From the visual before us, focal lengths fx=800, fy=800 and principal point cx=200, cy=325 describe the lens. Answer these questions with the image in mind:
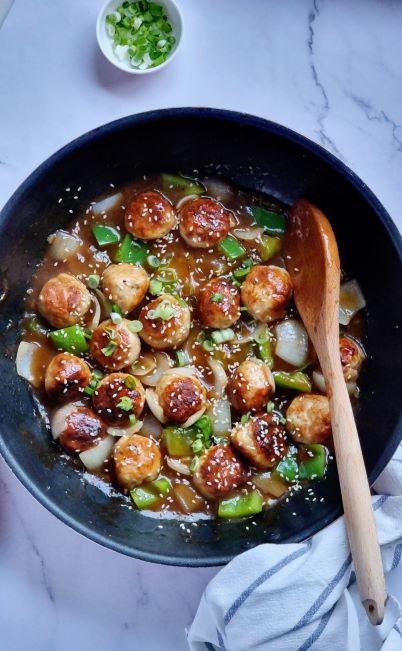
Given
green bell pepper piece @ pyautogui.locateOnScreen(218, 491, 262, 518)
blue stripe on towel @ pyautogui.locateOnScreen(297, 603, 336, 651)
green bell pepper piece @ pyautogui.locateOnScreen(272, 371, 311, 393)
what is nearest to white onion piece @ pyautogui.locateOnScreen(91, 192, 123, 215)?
green bell pepper piece @ pyautogui.locateOnScreen(272, 371, 311, 393)

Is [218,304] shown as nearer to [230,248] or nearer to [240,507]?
[230,248]

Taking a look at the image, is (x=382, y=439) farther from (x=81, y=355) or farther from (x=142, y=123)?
(x=142, y=123)

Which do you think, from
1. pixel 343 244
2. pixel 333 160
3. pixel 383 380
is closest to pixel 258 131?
pixel 333 160

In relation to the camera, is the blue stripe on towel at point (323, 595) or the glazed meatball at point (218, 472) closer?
the blue stripe on towel at point (323, 595)

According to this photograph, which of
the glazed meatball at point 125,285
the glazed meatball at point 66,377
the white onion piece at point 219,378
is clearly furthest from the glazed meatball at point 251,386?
the glazed meatball at point 66,377

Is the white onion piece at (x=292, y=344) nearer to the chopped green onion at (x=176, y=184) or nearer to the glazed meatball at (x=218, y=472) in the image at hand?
the glazed meatball at (x=218, y=472)

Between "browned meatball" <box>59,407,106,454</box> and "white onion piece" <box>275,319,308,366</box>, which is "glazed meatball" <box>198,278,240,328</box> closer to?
"white onion piece" <box>275,319,308,366</box>
